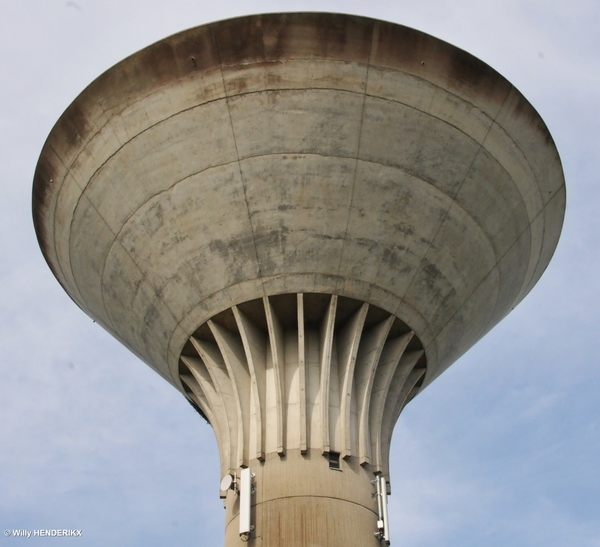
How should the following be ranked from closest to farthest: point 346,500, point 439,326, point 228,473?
point 346,500
point 228,473
point 439,326

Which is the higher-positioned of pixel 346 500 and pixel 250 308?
pixel 250 308

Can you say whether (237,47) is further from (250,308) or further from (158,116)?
(250,308)

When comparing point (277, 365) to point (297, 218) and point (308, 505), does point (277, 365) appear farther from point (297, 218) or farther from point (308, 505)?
point (297, 218)

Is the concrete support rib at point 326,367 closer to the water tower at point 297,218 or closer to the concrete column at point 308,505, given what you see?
the water tower at point 297,218

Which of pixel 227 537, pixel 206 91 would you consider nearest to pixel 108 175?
pixel 206 91

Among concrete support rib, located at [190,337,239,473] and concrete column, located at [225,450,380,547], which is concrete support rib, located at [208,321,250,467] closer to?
concrete support rib, located at [190,337,239,473]

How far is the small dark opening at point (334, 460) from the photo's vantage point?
13000 mm

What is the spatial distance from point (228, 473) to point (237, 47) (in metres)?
7.51

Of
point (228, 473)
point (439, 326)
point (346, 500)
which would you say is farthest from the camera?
point (439, 326)

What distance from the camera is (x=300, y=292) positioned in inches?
540

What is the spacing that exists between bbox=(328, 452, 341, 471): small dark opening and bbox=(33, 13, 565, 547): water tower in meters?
0.04

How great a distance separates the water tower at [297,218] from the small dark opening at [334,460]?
0.13 feet

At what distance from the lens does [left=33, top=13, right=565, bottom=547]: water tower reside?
1284cm

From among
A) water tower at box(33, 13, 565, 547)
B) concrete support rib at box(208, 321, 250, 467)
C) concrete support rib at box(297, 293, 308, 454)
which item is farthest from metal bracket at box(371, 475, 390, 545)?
concrete support rib at box(208, 321, 250, 467)
